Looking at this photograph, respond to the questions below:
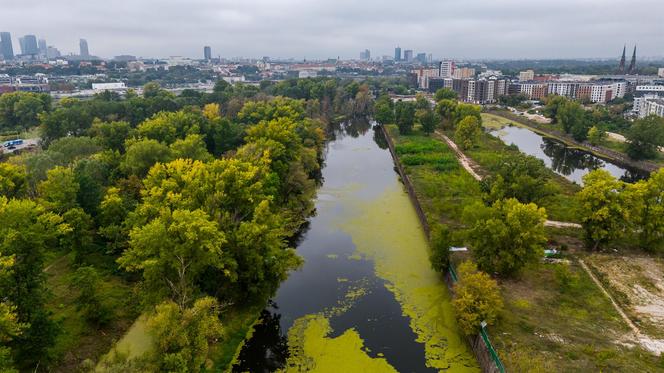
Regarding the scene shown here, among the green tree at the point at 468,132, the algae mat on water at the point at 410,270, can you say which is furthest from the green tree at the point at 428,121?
the algae mat on water at the point at 410,270

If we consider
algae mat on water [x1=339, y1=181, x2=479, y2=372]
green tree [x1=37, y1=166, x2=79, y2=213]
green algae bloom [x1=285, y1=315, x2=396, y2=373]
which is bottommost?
green algae bloom [x1=285, y1=315, x2=396, y2=373]

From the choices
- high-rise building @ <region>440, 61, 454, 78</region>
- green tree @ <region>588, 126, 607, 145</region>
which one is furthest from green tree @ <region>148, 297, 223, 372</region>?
high-rise building @ <region>440, 61, 454, 78</region>

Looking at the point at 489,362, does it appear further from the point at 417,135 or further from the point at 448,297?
the point at 417,135

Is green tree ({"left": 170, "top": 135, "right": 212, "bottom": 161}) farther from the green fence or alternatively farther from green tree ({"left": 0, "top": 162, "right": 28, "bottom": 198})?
the green fence

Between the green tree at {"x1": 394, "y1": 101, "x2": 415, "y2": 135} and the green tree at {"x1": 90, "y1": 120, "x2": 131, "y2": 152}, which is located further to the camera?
the green tree at {"x1": 394, "y1": 101, "x2": 415, "y2": 135}

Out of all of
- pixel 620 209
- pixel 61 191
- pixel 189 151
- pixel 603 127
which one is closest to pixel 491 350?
pixel 620 209

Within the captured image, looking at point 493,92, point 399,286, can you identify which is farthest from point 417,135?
point 493,92
